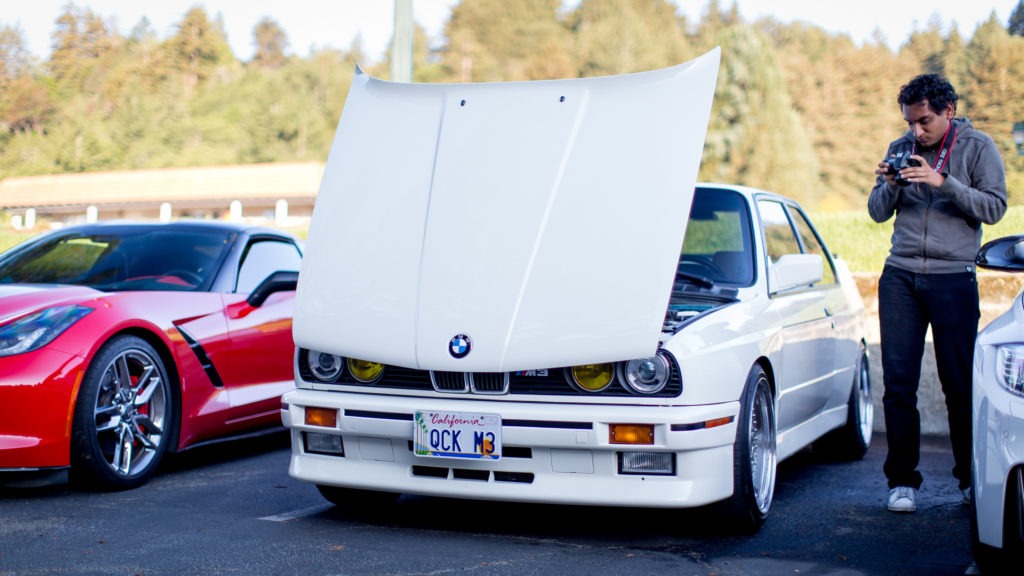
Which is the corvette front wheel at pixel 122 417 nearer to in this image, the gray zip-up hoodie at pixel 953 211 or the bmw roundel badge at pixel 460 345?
the bmw roundel badge at pixel 460 345

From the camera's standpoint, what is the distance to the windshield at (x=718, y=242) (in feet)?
17.1

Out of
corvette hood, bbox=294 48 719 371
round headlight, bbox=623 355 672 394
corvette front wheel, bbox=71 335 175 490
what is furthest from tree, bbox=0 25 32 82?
round headlight, bbox=623 355 672 394

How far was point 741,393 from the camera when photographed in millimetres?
4367

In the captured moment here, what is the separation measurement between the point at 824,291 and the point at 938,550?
7.03 feet

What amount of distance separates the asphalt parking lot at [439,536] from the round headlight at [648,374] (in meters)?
0.62

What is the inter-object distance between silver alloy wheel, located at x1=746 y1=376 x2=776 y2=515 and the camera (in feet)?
3.44

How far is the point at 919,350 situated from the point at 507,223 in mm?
2065

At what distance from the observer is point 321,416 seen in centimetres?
443

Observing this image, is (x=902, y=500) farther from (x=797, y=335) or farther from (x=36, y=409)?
(x=36, y=409)

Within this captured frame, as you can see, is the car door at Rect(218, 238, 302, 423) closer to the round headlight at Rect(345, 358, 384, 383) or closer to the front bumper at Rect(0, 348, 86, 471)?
the front bumper at Rect(0, 348, 86, 471)

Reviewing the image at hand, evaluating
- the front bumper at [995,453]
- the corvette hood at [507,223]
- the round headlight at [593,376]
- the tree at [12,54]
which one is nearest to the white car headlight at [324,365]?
the corvette hood at [507,223]

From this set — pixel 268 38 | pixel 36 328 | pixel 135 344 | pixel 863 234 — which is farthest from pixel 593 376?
pixel 268 38

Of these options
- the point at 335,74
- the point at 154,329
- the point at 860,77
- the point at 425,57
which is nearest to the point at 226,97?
the point at 335,74

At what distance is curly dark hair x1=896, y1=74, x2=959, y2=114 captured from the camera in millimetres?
4922
